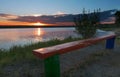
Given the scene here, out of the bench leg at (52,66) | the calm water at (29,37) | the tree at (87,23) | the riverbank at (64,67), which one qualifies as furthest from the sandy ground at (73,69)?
the calm water at (29,37)

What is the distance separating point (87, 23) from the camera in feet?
30.2

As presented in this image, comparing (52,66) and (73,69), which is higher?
(52,66)

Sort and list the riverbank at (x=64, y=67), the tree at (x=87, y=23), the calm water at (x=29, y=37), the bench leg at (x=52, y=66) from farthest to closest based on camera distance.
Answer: the calm water at (x=29, y=37) < the tree at (x=87, y=23) < the riverbank at (x=64, y=67) < the bench leg at (x=52, y=66)

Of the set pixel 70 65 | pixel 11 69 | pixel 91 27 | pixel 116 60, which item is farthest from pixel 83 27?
pixel 11 69

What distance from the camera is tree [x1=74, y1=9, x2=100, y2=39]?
920 cm

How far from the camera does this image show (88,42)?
5.48 meters

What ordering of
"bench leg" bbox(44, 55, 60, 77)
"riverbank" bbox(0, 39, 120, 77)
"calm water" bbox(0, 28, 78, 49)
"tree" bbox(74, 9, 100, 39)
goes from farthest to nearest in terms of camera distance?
"calm water" bbox(0, 28, 78, 49) < "tree" bbox(74, 9, 100, 39) < "riverbank" bbox(0, 39, 120, 77) < "bench leg" bbox(44, 55, 60, 77)

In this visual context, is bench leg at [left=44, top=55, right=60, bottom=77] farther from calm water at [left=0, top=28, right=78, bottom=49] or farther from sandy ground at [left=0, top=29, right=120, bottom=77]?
calm water at [left=0, top=28, right=78, bottom=49]

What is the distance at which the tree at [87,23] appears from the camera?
30.2 ft

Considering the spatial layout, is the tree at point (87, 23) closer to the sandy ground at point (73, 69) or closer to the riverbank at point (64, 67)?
the riverbank at point (64, 67)

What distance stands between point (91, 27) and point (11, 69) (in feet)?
17.4

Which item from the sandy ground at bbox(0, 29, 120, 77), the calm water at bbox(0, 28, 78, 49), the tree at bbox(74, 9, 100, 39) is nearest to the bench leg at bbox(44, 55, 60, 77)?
the sandy ground at bbox(0, 29, 120, 77)

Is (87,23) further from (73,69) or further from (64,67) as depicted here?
(73,69)

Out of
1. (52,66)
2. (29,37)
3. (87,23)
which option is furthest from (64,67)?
(29,37)
